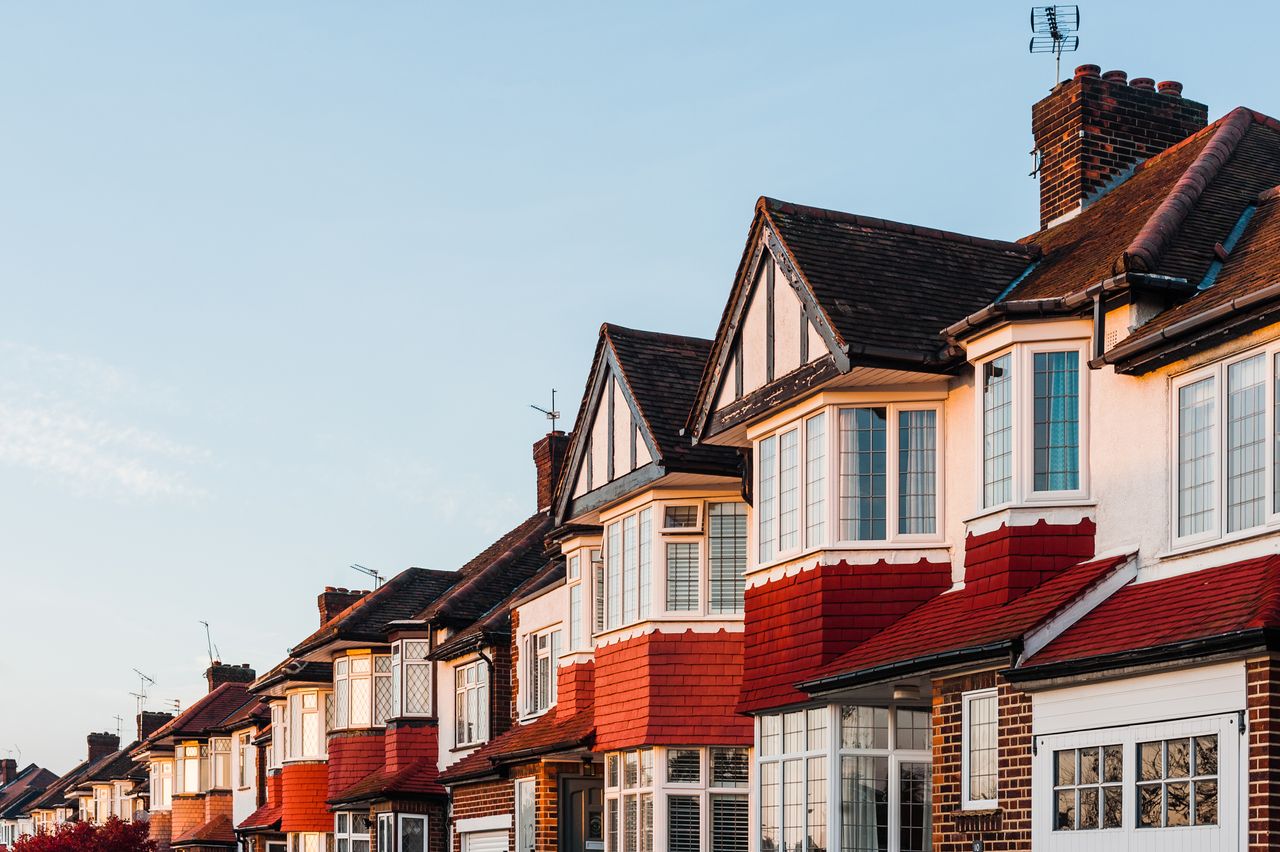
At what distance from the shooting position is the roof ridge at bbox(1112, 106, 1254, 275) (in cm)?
1785

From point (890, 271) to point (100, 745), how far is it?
7950 centimetres

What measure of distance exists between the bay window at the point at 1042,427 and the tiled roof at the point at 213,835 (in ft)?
134

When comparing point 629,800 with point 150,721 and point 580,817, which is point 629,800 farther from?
point 150,721

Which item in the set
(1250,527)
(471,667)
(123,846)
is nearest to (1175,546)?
(1250,527)

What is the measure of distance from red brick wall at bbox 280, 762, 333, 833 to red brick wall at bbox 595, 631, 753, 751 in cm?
2023

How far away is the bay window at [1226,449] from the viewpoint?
15.8 m

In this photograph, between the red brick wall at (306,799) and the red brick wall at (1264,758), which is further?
the red brick wall at (306,799)

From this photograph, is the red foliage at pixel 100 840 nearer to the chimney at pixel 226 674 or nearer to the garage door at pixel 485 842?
the chimney at pixel 226 674

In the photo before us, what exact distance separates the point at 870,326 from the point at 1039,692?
5030 mm

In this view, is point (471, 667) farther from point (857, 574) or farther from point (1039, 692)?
point (1039, 692)

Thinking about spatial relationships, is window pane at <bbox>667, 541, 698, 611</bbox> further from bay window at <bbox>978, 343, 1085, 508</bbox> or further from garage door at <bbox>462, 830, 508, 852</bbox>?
garage door at <bbox>462, 830, 508, 852</bbox>

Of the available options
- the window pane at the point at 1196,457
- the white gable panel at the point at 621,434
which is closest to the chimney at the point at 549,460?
the white gable panel at the point at 621,434

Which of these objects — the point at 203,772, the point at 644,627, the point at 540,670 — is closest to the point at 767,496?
the point at 644,627

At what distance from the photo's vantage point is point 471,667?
36.4 metres
